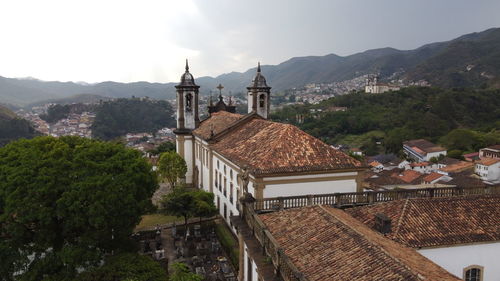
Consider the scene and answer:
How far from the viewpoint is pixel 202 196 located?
82.8ft

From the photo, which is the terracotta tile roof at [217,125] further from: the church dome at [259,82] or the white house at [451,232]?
the white house at [451,232]

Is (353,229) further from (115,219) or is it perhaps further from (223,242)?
(223,242)

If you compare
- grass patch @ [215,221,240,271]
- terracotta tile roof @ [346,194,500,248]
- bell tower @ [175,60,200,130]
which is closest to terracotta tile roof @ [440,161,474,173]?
bell tower @ [175,60,200,130]

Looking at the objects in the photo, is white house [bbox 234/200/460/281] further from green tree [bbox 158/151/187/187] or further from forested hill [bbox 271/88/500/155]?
forested hill [bbox 271/88/500/155]

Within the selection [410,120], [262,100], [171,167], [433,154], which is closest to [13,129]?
[171,167]

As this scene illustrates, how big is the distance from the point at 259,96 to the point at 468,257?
24.5 meters

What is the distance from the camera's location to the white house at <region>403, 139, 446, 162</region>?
79.3 metres

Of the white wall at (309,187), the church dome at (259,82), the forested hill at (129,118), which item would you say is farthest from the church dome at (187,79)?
the forested hill at (129,118)

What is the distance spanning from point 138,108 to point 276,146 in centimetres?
12925

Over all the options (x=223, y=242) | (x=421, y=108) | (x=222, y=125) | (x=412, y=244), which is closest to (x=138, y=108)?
(x=421, y=108)

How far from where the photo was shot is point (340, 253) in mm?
10141

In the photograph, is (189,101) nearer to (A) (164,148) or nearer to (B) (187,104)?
(B) (187,104)

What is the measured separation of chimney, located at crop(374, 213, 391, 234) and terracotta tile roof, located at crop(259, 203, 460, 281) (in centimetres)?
134

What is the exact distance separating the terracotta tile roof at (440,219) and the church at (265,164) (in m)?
4.28
